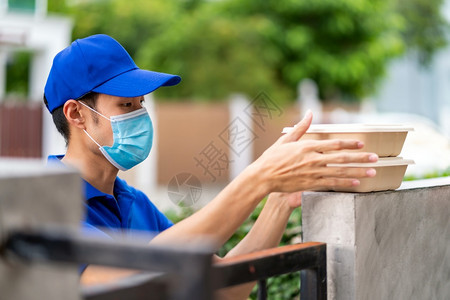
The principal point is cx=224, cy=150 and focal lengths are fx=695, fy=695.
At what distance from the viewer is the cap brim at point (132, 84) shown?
2.17 m

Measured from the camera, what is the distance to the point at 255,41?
25141 millimetres

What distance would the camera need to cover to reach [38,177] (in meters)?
1.06

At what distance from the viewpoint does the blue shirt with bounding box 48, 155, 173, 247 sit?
210 cm

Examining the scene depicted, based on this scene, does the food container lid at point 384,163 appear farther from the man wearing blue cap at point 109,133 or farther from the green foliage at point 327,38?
the green foliage at point 327,38

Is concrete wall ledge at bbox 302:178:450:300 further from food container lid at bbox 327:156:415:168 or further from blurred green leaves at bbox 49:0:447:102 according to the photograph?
blurred green leaves at bbox 49:0:447:102

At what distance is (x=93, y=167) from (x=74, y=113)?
19 cm

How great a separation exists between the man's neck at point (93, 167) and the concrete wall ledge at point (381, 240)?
68 centimetres

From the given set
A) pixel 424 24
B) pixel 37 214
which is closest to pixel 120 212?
pixel 37 214

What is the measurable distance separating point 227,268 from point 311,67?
2557 cm

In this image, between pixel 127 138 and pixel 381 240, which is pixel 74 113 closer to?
pixel 127 138

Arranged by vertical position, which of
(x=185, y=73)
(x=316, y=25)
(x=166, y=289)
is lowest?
(x=166, y=289)

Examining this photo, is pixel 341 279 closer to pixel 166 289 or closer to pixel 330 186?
pixel 330 186

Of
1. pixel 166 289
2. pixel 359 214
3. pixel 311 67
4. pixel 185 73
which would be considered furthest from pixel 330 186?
pixel 311 67

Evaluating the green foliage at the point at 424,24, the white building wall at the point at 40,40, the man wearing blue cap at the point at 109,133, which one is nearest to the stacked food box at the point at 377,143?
the man wearing blue cap at the point at 109,133
